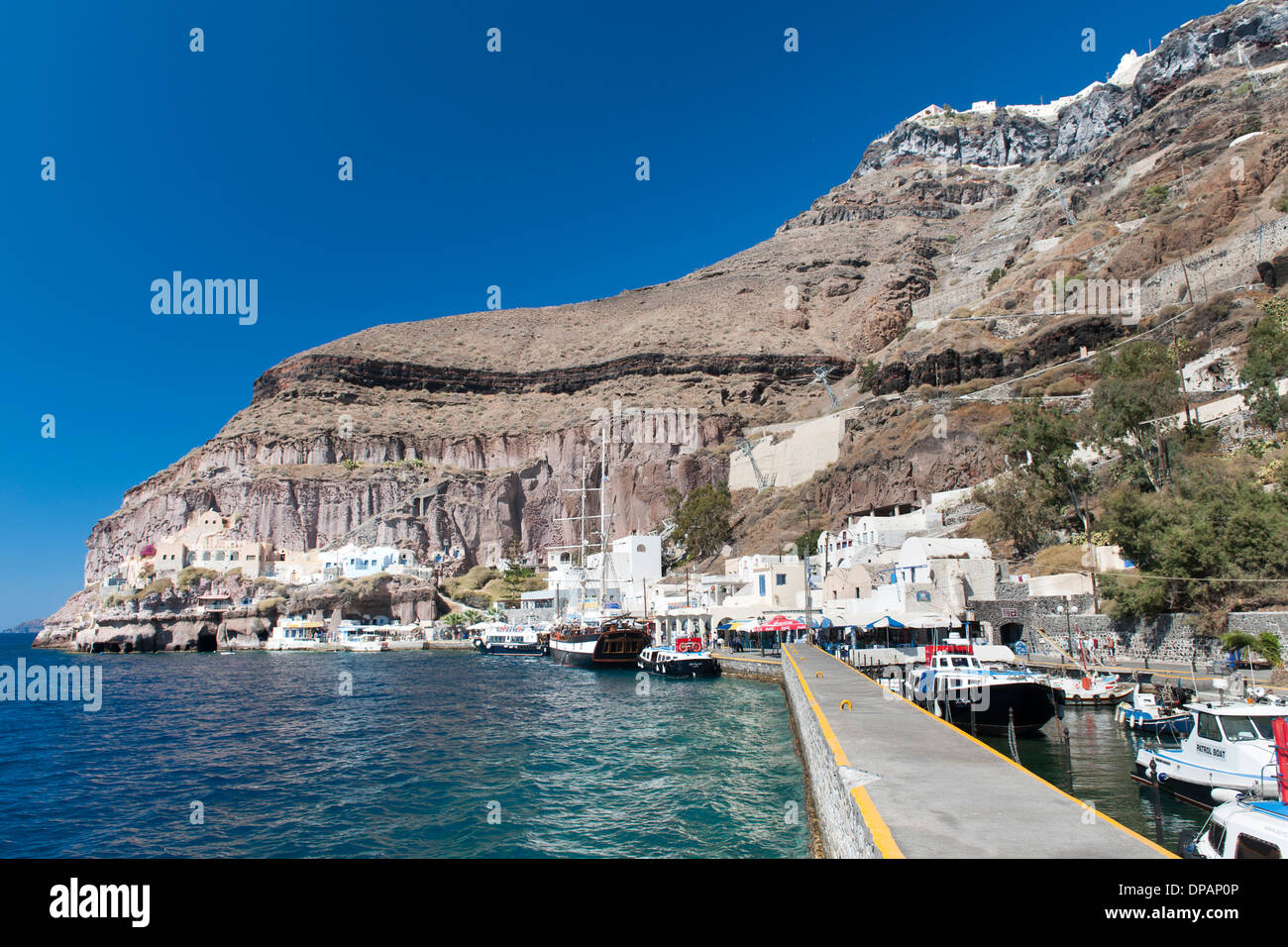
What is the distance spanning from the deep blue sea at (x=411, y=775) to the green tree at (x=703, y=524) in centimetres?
4449

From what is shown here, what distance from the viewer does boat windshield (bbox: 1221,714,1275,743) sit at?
14086mm

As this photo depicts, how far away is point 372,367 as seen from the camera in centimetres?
14438

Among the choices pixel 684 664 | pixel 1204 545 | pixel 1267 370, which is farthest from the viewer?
pixel 684 664

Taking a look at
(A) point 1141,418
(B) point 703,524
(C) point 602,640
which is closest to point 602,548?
(B) point 703,524

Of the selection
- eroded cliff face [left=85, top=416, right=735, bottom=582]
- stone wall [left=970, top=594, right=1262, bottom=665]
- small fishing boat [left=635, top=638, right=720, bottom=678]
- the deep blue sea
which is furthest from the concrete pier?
eroded cliff face [left=85, top=416, right=735, bottom=582]

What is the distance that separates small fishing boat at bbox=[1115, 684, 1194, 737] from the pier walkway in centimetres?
788

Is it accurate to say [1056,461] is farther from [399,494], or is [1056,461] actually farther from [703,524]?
[399,494]

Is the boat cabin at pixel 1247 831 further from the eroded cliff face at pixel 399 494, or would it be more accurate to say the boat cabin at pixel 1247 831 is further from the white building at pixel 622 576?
the eroded cliff face at pixel 399 494

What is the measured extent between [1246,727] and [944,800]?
8.93 m

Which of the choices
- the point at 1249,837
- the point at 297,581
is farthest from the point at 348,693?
the point at 297,581

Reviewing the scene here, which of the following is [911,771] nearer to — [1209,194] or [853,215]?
[1209,194]

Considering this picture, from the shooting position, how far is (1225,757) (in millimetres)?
14250

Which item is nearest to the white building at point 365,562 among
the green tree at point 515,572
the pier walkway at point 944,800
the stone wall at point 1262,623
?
the green tree at point 515,572
